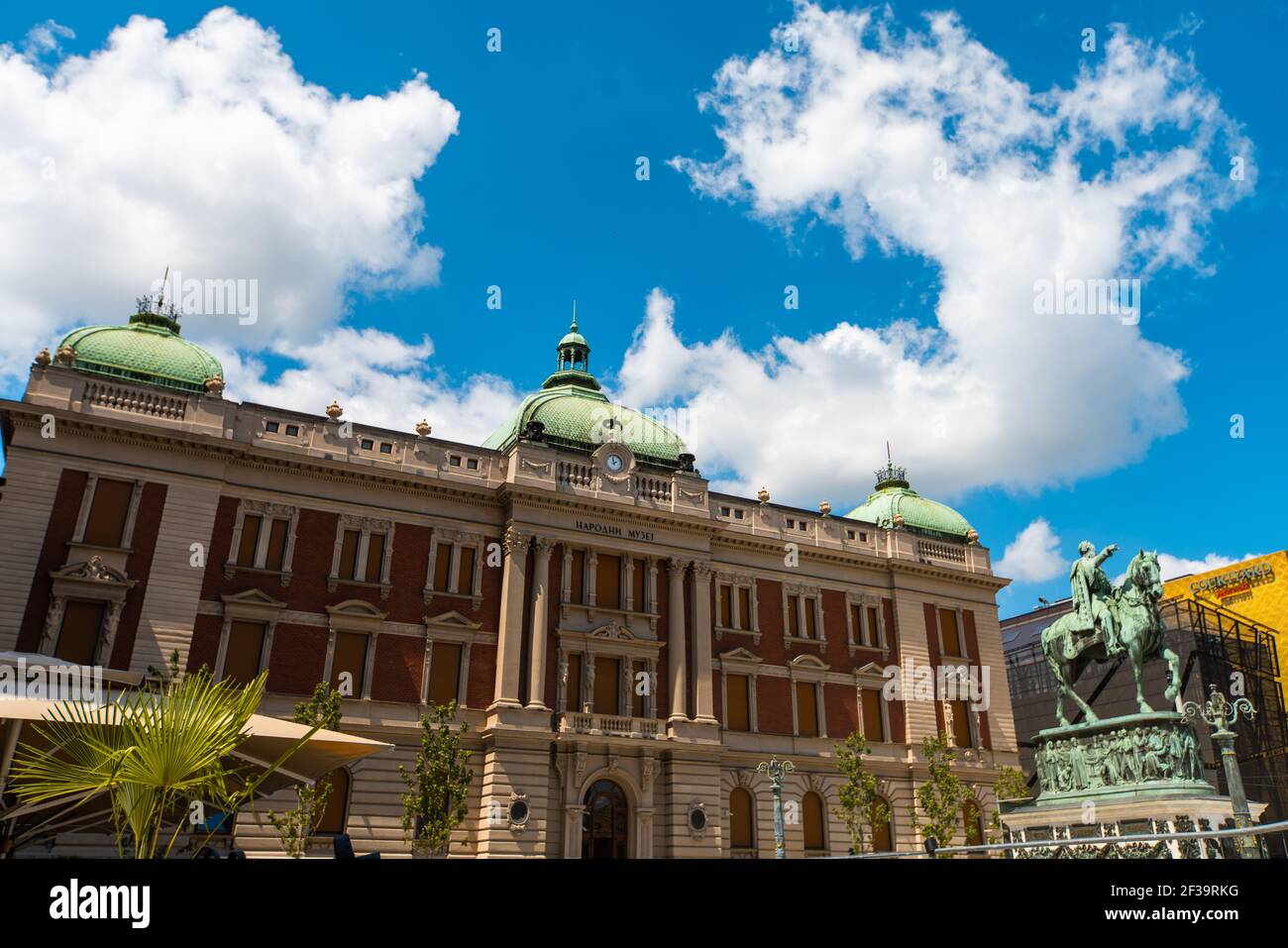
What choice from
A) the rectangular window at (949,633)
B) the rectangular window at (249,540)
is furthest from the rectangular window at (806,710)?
the rectangular window at (249,540)

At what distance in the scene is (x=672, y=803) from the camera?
37875 millimetres

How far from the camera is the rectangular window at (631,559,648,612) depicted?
136 feet

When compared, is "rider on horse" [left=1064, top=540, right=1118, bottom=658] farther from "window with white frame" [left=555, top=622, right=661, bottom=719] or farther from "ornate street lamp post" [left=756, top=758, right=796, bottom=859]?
"window with white frame" [left=555, top=622, right=661, bottom=719]

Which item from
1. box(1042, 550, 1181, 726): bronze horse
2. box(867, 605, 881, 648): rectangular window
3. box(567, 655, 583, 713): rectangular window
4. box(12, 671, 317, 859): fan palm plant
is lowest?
box(12, 671, 317, 859): fan palm plant

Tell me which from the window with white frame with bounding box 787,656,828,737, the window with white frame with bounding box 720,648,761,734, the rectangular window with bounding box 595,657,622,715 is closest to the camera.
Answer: the rectangular window with bounding box 595,657,622,715

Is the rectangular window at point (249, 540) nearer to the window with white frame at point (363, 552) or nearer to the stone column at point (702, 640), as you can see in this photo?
the window with white frame at point (363, 552)

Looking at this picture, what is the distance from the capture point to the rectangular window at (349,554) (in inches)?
1460

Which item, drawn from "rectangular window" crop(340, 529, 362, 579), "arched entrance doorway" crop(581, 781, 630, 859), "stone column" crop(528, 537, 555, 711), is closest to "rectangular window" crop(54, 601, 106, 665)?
"rectangular window" crop(340, 529, 362, 579)

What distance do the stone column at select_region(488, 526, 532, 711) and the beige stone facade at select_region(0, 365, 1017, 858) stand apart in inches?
3.9

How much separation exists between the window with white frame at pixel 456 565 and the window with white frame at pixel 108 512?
11.3m

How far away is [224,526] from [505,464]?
1195cm

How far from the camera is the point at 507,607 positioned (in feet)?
125

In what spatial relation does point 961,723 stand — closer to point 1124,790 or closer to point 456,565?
point 456,565

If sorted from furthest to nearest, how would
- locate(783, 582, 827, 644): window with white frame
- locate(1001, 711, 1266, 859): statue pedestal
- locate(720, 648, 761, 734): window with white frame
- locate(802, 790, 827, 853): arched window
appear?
locate(783, 582, 827, 644): window with white frame < locate(720, 648, 761, 734): window with white frame < locate(802, 790, 827, 853): arched window < locate(1001, 711, 1266, 859): statue pedestal
